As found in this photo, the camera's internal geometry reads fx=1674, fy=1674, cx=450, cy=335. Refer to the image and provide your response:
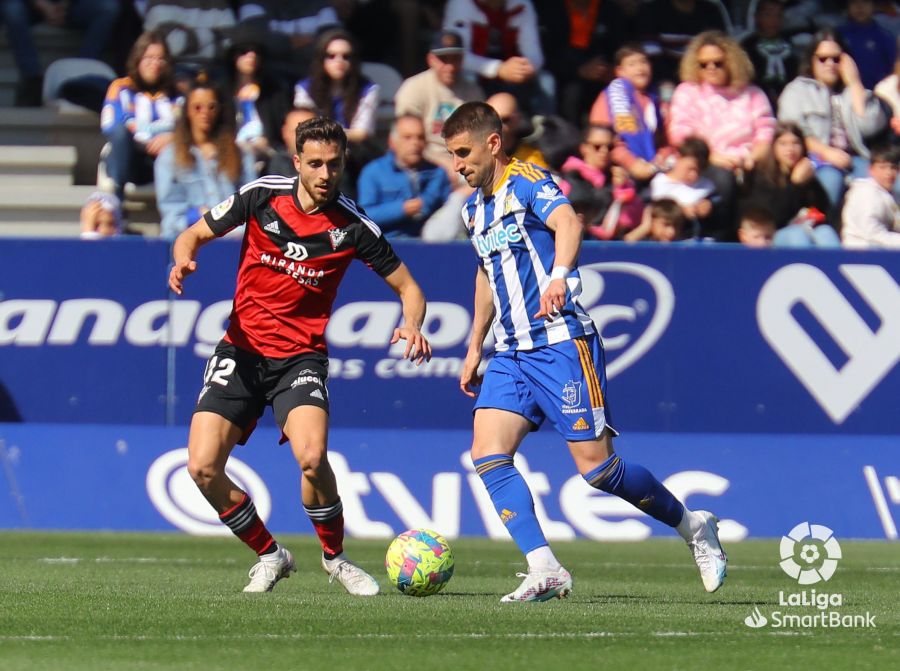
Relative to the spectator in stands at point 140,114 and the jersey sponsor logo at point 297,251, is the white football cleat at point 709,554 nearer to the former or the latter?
the jersey sponsor logo at point 297,251

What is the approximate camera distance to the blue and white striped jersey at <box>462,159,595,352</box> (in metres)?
7.93

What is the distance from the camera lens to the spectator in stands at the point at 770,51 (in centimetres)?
1659

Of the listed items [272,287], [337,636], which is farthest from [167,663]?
[272,287]

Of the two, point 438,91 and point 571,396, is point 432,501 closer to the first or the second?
point 438,91

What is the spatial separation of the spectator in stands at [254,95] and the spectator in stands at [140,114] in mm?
624

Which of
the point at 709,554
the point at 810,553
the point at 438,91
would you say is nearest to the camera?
the point at 709,554

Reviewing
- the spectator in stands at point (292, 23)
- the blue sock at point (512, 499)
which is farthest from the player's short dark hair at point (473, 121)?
the spectator in stands at point (292, 23)

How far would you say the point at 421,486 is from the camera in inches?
486

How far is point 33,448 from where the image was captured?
488 inches

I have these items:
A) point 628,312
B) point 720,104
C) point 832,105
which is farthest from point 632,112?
point 628,312

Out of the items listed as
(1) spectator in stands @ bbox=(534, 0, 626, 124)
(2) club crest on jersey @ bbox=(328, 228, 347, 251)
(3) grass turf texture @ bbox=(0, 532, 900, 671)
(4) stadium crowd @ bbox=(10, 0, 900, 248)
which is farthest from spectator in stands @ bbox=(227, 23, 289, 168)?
(2) club crest on jersey @ bbox=(328, 228, 347, 251)

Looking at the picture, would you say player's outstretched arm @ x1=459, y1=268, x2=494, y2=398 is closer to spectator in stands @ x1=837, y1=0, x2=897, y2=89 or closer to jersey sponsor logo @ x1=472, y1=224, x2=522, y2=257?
jersey sponsor logo @ x1=472, y1=224, x2=522, y2=257

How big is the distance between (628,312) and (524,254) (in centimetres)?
493

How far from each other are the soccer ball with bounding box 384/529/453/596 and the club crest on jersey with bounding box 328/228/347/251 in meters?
1.47
